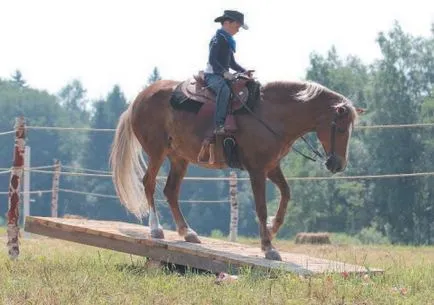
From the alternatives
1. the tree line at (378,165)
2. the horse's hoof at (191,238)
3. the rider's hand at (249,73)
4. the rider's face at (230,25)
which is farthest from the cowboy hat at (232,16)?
the tree line at (378,165)

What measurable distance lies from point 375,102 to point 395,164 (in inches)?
217

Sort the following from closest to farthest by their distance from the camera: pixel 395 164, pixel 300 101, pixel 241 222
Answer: pixel 300 101 < pixel 395 164 < pixel 241 222

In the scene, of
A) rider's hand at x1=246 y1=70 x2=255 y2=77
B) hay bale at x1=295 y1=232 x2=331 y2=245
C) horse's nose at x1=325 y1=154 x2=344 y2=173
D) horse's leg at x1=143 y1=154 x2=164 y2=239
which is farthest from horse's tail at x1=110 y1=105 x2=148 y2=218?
hay bale at x1=295 y1=232 x2=331 y2=245

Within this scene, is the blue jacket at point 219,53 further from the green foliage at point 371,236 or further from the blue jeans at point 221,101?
the green foliage at point 371,236

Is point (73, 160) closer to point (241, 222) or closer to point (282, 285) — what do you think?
point (241, 222)

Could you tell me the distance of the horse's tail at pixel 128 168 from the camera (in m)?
11.2

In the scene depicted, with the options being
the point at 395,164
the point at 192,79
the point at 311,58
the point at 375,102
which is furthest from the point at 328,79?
the point at 192,79

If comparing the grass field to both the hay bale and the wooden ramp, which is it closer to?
the wooden ramp

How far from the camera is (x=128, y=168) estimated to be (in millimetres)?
11305

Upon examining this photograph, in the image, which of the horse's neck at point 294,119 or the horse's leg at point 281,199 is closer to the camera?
the horse's neck at point 294,119

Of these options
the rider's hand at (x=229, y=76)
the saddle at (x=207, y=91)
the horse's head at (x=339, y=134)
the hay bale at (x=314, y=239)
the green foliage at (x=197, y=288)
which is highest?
the rider's hand at (x=229, y=76)

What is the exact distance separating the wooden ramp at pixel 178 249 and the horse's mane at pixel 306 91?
1584 mm

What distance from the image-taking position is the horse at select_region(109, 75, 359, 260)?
954cm

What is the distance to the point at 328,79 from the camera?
69.1 metres
